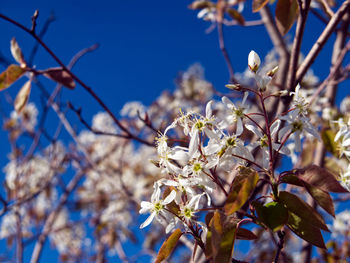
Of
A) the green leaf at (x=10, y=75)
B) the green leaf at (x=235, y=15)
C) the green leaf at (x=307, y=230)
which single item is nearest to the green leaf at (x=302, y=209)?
the green leaf at (x=307, y=230)

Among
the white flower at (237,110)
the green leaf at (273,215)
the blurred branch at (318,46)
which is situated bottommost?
the green leaf at (273,215)

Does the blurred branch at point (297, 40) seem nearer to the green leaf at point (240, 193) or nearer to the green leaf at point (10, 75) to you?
the green leaf at point (240, 193)

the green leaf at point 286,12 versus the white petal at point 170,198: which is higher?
the green leaf at point 286,12

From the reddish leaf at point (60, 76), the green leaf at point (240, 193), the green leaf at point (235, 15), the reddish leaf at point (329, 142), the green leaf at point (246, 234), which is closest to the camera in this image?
the green leaf at point (240, 193)

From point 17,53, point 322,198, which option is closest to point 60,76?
point 17,53

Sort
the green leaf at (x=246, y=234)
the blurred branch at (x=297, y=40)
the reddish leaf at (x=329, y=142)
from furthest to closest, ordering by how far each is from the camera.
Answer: the reddish leaf at (x=329, y=142) < the blurred branch at (x=297, y=40) < the green leaf at (x=246, y=234)

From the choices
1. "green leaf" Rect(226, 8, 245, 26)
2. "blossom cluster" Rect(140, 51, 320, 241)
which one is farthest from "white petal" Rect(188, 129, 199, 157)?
"green leaf" Rect(226, 8, 245, 26)

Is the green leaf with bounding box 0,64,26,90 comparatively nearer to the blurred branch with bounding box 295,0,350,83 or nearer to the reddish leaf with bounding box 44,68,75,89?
the reddish leaf with bounding box 44,68,75,89
